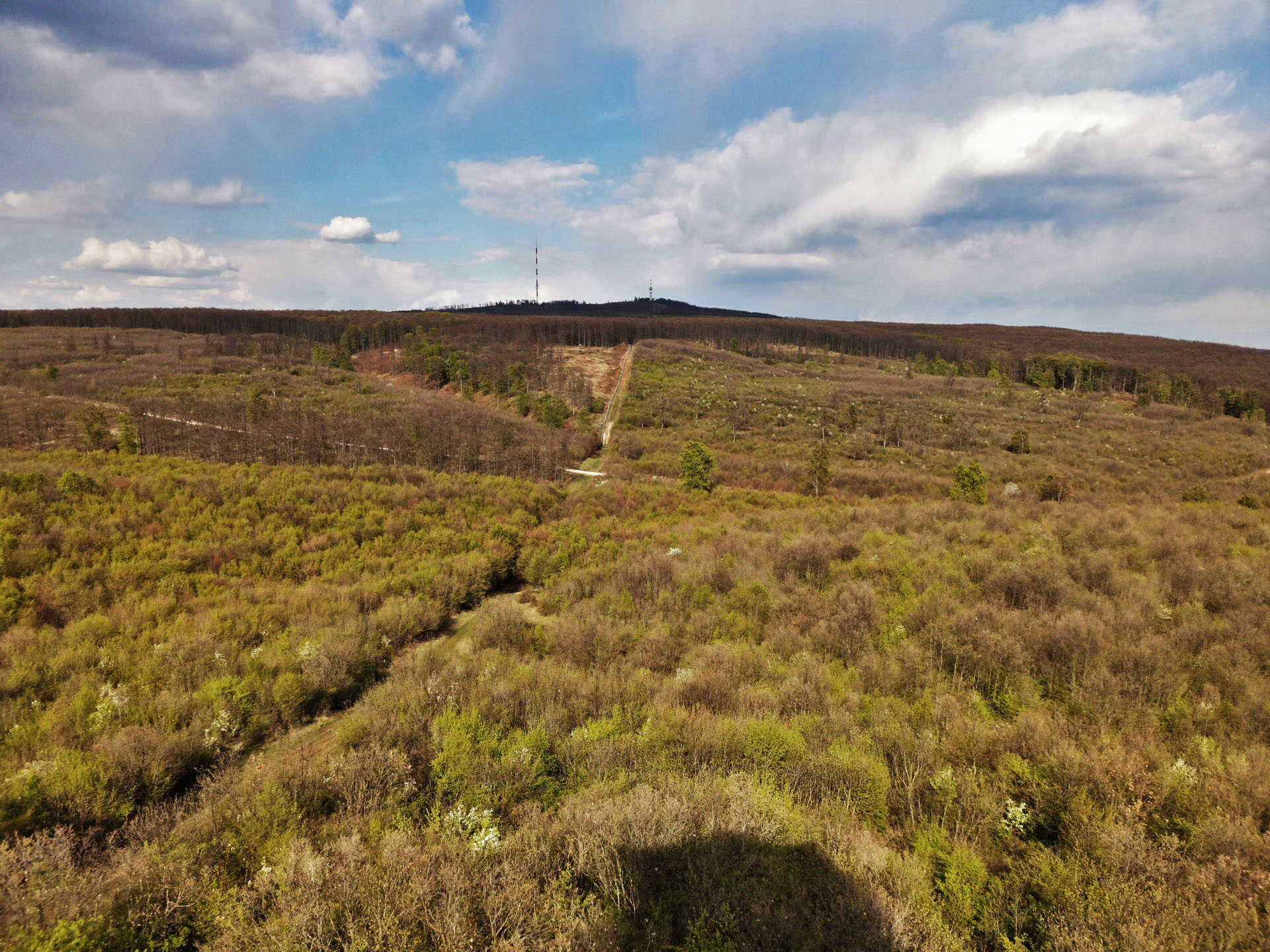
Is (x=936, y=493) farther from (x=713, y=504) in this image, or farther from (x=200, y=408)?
(x=200, y=408)

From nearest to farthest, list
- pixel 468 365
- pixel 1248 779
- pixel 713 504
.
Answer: pixel 1248 779, pixel 713 504, pixel 468 365

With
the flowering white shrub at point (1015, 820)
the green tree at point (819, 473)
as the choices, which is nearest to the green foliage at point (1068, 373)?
the green tree at point (819, 473)

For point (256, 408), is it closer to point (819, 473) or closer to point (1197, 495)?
point (819, 473)

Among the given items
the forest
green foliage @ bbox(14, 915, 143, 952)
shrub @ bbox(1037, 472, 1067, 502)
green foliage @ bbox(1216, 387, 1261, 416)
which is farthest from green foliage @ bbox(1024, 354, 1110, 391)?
green foliage @ bbox(14, 915, 143, 952)

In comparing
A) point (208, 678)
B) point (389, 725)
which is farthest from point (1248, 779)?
point (208, 678)

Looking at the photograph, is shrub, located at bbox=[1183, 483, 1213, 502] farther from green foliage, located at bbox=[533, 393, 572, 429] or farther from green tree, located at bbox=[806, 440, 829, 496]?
green foliage, located at bbox=[533, 393, 572, 429]
